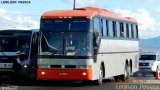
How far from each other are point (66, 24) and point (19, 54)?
3382mm

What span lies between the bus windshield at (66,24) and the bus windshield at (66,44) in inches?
9.5

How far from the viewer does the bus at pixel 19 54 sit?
27.4 meters

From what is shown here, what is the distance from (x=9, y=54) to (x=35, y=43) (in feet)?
4.45

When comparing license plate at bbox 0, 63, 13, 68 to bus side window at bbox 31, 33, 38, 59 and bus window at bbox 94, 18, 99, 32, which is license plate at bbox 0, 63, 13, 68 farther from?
bus window at bbox 94, 18, 99, 32

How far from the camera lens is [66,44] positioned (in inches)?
977

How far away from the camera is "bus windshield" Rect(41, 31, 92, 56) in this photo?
24.7m

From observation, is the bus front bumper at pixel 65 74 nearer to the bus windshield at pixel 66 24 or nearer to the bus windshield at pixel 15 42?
the bus windshield at pixel 66 24

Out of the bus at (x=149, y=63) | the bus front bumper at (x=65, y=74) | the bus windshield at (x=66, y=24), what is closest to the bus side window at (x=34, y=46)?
the bus windshield at (x=66, y=24)

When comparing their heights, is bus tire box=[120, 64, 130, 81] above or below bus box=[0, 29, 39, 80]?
below

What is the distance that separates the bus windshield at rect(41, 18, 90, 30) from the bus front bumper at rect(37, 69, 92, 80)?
1.86 metres

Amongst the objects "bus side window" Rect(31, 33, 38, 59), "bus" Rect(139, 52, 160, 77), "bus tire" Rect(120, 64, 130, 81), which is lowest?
"bus" Rect(139, 52, 160, 77)

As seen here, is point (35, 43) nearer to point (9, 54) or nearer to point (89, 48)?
point (9, 54)

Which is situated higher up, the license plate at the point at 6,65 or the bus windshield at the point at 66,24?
the bus windshield at the point at 66,24

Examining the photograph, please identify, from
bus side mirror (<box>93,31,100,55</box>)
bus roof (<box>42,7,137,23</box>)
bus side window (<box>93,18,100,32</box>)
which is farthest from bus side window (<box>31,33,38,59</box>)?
bus side mirror (<box>93,31,100,55</box>)
